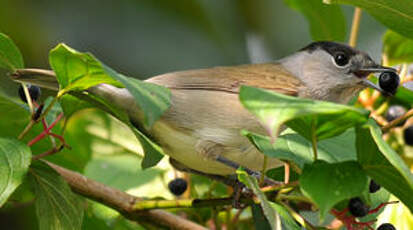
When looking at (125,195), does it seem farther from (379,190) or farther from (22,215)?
(22,215)

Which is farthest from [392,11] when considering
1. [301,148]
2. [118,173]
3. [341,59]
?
[118,173]

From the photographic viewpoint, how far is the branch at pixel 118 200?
2541 millimetres

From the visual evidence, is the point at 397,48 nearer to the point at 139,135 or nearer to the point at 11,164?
the point at 139,135

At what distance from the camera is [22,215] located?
3.93m

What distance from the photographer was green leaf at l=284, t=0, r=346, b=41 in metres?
3.01

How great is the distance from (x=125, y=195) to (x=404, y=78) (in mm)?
1545

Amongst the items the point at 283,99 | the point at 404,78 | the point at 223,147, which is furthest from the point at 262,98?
the point at 404,78

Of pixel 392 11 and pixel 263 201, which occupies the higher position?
pixel 392 11

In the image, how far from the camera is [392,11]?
2139mm

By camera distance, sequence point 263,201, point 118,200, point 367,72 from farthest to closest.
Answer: point 367,72
point 118,200
point 263,201

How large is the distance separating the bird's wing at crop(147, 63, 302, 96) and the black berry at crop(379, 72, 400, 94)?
0.57 meters

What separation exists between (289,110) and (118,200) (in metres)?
1.29

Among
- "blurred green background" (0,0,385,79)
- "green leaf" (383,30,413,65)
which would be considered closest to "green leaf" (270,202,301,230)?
"green leaf" (383,30,413,65)

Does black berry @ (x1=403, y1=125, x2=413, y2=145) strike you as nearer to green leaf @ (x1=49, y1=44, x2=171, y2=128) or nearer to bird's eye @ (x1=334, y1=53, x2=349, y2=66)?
bird's eye @ (x1=334, y1=53, x2=349, y2=66)
